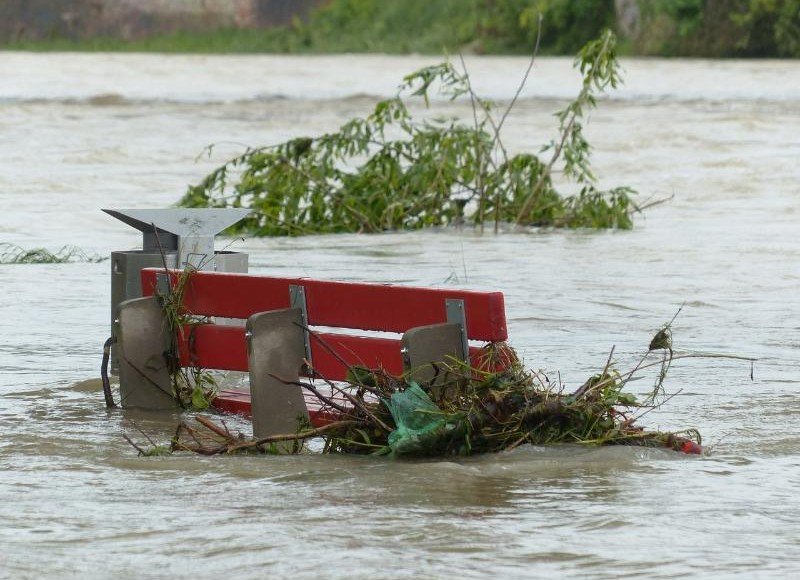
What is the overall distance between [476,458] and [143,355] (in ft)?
5.88

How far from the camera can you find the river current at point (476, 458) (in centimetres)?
471

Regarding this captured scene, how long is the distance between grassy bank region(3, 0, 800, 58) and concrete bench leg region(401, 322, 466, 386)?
53.8 m

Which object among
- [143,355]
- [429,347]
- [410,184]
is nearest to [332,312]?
[429,347]

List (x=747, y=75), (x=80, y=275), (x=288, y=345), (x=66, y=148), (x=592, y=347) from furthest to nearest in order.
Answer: (x=747, y=75)
(x=66, y=148)
(x=80, y=275)
(x=592, y=347)
(x=288, y=345)

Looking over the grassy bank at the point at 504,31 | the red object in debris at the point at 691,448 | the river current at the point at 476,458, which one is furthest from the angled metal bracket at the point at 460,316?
the grassy bank at the point at 504,31

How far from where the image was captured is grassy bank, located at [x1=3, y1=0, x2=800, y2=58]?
60.0 meters

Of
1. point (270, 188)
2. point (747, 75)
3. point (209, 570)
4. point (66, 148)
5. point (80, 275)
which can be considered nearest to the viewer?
point (209, 570)

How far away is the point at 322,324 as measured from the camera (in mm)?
6258

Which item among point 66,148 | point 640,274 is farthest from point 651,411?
point 66,148

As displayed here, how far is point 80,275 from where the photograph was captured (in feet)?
40.4

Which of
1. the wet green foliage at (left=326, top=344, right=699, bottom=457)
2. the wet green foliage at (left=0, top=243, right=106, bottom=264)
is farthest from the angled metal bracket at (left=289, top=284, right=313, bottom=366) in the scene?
the wet green foliage at (left=0, top=243, right=106, bottom=264)

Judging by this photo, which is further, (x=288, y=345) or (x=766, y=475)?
(x=288, y=345)

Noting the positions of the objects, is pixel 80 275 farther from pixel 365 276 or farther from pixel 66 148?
pixel 66 148

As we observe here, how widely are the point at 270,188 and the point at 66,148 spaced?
40.5 feet
